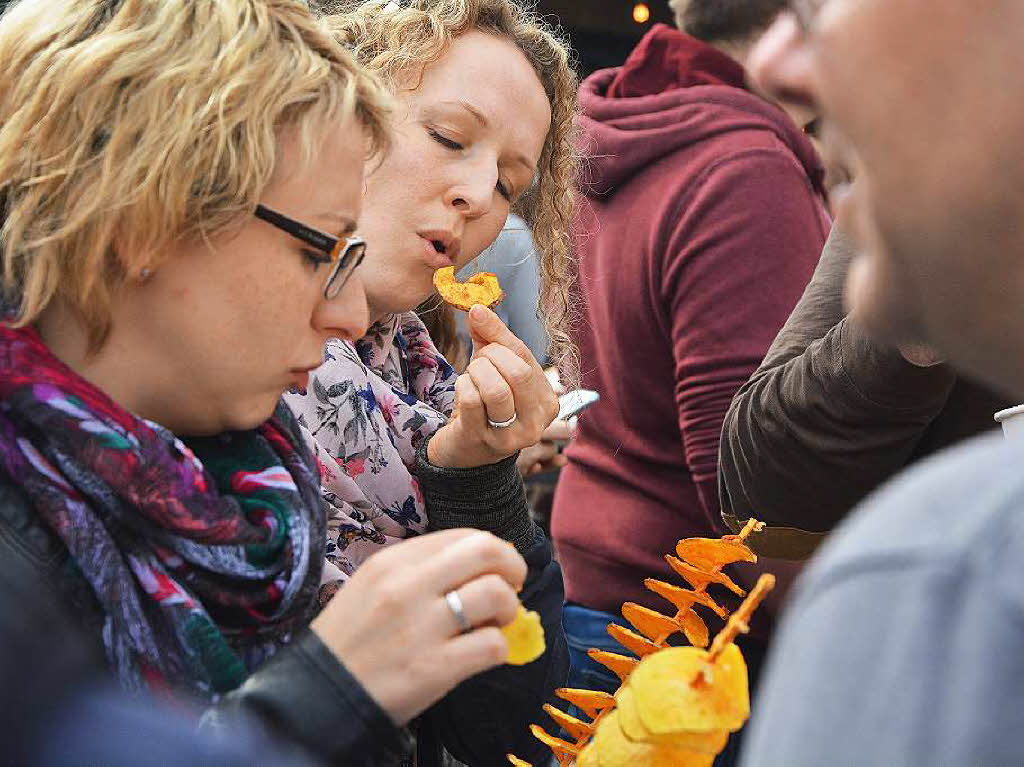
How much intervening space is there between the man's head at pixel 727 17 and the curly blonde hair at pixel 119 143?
54.1 inches

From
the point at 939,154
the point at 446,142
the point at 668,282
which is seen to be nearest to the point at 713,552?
the point at 939,154

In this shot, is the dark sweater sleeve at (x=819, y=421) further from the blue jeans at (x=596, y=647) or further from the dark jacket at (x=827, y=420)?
the blue jeans at (x=596, y=647)

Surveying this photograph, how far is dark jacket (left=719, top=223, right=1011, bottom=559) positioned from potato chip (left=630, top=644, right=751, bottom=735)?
2.38 feet

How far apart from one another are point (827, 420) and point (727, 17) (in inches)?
42.7

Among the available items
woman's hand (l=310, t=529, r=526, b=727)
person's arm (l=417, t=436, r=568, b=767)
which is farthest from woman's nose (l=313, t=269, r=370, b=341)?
person's arm (l=417, t=436, r=568, b=767)

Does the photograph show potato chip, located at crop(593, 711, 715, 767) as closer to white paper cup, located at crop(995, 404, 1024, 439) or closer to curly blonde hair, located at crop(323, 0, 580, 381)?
white paper cup, located at crop(995, 404, 1024, 439)

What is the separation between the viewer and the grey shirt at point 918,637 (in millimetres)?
530

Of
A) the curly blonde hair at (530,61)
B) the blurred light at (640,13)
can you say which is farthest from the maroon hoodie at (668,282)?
the blurred light at (640,13)

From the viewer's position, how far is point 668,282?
2094 mm

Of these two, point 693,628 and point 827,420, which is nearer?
point 693,628

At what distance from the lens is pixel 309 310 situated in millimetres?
1222

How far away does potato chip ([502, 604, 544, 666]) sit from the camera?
1.09m

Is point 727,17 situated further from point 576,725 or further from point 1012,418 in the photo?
point 576,725

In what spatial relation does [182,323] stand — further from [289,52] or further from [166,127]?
[289,52]
